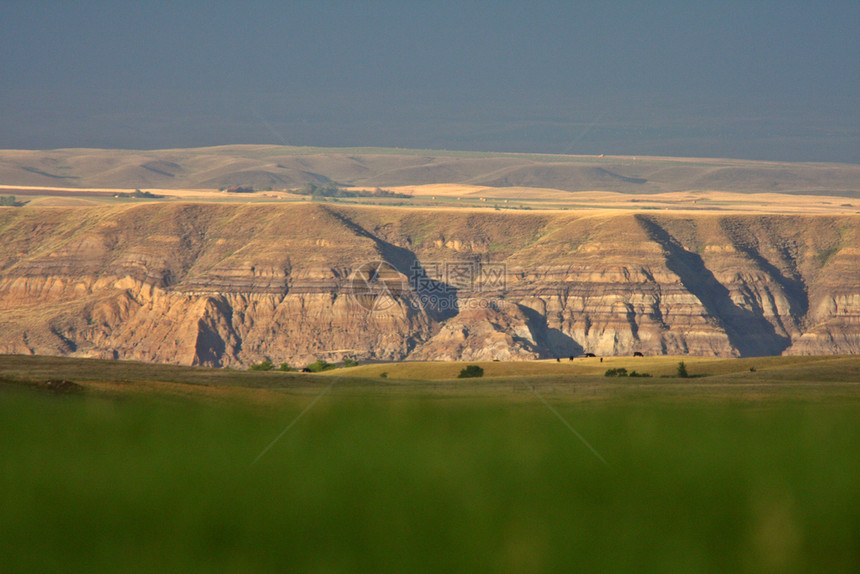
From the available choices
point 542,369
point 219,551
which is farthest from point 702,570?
point 542,369

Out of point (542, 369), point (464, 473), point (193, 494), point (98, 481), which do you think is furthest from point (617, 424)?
point (542, 369)

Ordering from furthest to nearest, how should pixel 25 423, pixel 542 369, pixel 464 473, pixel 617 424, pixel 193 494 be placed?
pixel 542 369 < pixel 617 424 < pixel 25 423 < pixel 464 473 < pixel 193 494

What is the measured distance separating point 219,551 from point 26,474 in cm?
210

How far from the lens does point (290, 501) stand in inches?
354

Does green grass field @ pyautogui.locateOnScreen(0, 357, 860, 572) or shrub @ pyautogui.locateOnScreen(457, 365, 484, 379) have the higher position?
green grass field @ pyautogui.locateOnScreen(0, 357, 860, 572)

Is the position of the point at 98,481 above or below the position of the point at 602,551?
above

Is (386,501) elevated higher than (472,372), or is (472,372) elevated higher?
(386,501)

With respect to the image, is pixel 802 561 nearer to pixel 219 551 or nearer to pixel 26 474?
pixel 219 551

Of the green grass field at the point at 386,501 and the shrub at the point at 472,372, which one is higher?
the green grass field at the point at 386,501

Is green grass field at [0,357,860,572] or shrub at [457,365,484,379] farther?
shrub at [457,365,484,379]

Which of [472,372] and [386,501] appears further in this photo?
[472,372]

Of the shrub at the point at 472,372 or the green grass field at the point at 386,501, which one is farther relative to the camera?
the shrub at the point at 472,372

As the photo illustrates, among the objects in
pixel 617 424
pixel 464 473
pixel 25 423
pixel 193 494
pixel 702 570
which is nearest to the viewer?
→ pixel 702 570

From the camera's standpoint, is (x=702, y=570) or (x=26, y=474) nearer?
(x=702, y=570)
